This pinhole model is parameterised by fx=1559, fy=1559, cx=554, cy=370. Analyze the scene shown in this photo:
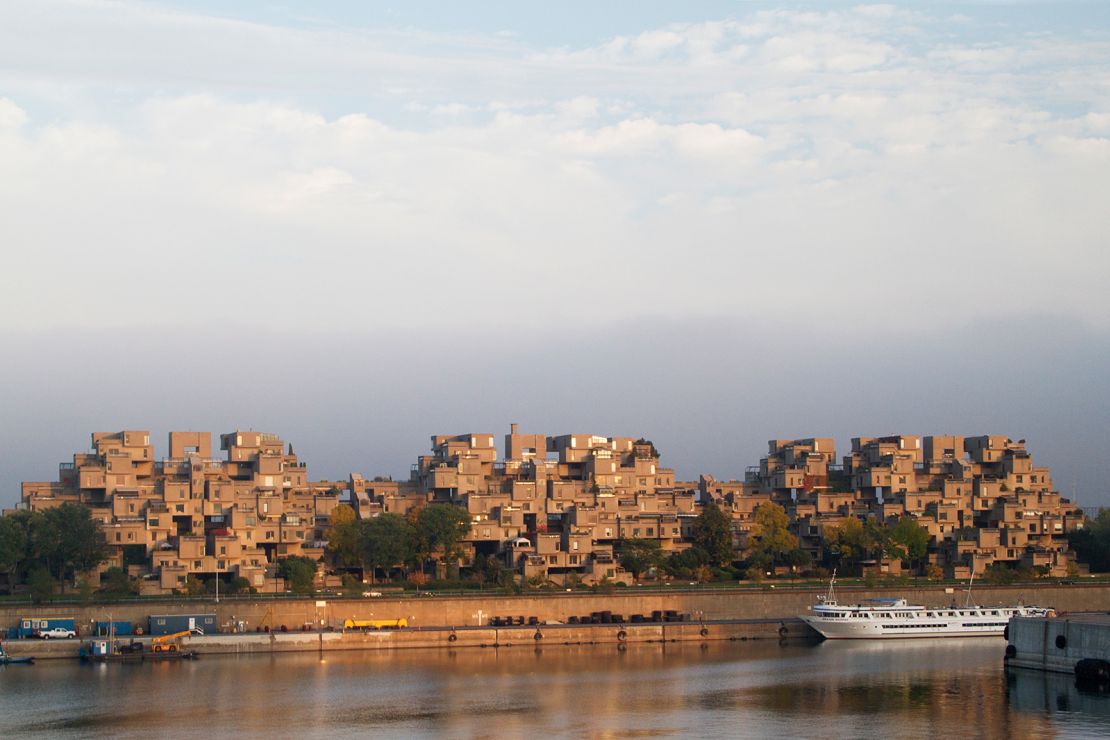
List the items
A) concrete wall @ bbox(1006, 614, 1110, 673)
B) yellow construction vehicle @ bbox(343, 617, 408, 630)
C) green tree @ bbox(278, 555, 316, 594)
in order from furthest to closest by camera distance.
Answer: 1. green tree @ bbox(278, 555, 316, 594)
2. yellow construction vehicle @ bbox(343, 617, 408, 630)
3. concrete wall @ bbox(1006, 614, 1110, 673)

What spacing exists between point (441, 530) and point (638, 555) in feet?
38.4

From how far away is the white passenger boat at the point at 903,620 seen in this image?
76.9 meters

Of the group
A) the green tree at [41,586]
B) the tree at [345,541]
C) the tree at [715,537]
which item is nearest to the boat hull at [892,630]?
the tree at [715,537]

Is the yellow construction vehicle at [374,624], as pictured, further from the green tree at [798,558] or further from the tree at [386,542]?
the green tree at [798,558]

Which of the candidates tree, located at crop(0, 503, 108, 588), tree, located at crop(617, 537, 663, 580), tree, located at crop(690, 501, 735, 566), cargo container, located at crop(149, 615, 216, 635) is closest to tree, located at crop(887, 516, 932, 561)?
tree, located at crop(690, 501, 735, 566)

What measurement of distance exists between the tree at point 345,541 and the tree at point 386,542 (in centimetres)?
36

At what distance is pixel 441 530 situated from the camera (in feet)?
284

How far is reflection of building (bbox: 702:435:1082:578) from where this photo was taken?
96375 millimetres

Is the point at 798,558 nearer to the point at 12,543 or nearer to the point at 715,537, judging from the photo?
the point at 715,537

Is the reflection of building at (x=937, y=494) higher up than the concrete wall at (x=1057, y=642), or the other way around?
the reflection of building at (x=937, y=494)

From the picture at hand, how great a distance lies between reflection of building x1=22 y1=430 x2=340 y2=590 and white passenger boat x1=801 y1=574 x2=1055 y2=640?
29.1 meters

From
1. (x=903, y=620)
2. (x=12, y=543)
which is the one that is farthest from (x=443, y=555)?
(x=903, y=620)

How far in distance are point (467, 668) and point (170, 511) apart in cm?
2928

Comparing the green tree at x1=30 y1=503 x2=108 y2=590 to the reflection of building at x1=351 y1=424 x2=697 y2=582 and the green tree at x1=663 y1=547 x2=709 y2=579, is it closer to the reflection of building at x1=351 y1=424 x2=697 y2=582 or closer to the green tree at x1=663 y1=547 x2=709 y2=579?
the reflection of building at x1=351 y1=424 x2=697 y2=582
